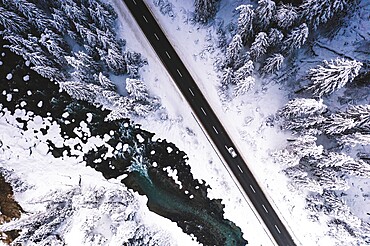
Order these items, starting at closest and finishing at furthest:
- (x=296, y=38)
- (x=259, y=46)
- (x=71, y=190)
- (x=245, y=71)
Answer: (x=296, y=38)
(x=259, y=46)
(x=245, y=71)
(x=71, y=190)

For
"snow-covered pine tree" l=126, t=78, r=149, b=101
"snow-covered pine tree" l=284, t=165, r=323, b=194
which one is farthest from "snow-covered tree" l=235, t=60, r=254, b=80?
"snow-covered pine tree" l=284, t=165, r=323, b=194

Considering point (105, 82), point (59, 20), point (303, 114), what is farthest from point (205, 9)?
point (59, 20)

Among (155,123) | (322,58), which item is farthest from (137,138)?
(322,58)

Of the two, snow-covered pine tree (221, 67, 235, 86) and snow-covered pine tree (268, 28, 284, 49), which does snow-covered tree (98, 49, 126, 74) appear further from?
snow-covered pine tree (268, 28, 284, 49)

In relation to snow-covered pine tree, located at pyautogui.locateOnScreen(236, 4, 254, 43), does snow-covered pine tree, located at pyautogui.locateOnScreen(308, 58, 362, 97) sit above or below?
below

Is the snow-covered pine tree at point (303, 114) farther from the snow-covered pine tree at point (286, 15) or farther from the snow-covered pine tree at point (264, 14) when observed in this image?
the snow-covered pine tree at point (264, 14)

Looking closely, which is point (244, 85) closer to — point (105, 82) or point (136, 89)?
point (136, 89)
